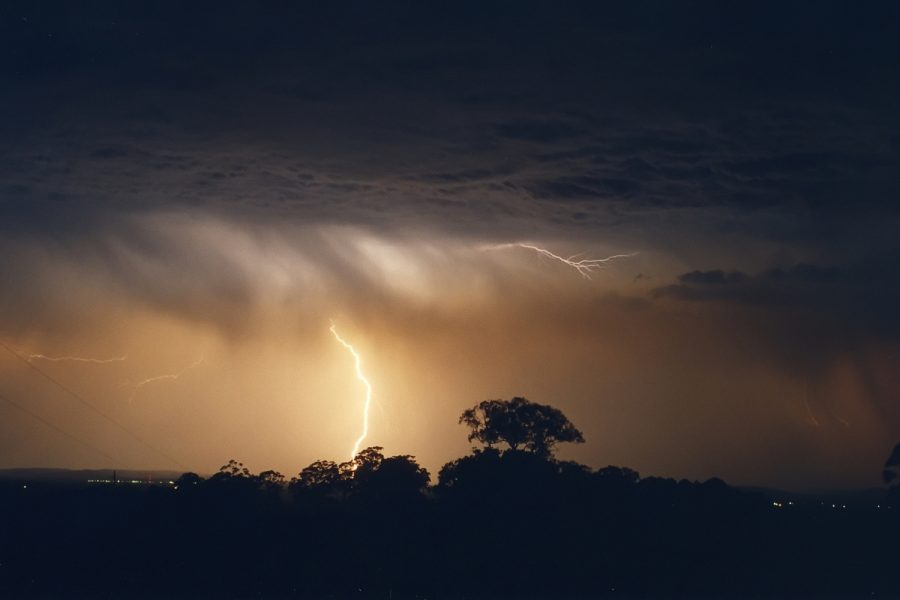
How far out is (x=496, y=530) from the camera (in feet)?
318

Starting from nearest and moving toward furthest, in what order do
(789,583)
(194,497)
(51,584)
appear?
(51,584) → (194,497) → (789,583)

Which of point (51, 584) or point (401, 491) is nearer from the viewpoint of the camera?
point (51, 584)

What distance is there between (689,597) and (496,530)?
1859 centimetres

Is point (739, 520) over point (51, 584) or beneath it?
over

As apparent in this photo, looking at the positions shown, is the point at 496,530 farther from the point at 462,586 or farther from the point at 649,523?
the point at 649,523

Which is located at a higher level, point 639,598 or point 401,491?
point 401,491

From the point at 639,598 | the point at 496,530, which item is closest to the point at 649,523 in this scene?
the point at 639,598

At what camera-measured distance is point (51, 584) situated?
90625 millimetres

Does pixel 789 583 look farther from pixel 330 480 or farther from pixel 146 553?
pixel 146 553

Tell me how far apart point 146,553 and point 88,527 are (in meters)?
5.89

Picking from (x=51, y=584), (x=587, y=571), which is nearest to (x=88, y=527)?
(x=51, y=584)

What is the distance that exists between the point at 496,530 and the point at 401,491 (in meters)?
9.15

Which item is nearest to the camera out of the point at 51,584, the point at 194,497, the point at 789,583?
the point at 51,584

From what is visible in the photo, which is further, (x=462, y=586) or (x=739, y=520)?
(x=739, y=520)
